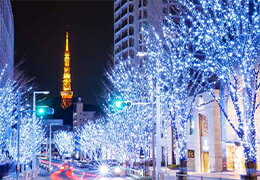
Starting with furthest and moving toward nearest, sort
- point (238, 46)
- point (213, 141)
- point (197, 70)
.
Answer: point (213, 141)
point (197, 70)
point (238, 46)

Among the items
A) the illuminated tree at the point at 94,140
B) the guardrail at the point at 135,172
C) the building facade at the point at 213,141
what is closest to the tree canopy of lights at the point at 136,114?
the guardrail at the point at 135,172

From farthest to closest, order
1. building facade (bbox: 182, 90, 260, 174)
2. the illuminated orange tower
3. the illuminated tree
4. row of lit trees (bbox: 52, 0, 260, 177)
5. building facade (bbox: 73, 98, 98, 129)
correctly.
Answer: the illuminated orange tower < building facade (bbox: 73, 98, 98, 129) < the illuminated tree < building facade (bbox: 182, 90, 260, 174) < row of lit trees (bbox: 52, 0, 260, 177)

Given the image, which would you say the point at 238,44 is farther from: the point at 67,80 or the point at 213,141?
the point at 67,80

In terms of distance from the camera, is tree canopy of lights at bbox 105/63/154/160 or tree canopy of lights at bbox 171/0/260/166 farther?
tree canopy of lights at bbox 105/63/154/160

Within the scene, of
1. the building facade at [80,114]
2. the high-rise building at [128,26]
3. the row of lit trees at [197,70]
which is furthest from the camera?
the building facade at [80,114]

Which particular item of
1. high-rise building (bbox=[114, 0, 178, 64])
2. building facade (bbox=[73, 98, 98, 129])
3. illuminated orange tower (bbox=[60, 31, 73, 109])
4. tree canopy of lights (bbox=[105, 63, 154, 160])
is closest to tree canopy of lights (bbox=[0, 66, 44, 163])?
tree canopy of lights (bbox=[105, 63, 154, 160])

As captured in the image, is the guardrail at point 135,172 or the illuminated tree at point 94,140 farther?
the illuminated tree at point 94,140

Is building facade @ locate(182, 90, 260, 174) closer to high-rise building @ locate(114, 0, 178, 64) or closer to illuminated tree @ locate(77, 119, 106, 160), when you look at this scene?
illuminated tree @ locate(77, 119, 106, 160)

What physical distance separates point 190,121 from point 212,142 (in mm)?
5753

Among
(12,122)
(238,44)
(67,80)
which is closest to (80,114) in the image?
(67,80)

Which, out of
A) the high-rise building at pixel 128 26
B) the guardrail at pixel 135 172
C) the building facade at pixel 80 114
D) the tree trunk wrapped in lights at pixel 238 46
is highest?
the high-rise building at pixel 128 26

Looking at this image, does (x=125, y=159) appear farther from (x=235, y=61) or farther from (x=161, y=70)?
A: (x=235, y=61)

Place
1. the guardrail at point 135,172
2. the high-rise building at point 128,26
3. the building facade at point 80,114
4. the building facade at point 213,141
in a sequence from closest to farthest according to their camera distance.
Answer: the building facade at point 213,141
the guardrail at point 135,172
the high-rise building at point 128,26
the building facade at point 80,114

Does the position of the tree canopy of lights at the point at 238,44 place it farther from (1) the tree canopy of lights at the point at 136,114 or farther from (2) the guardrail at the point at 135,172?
(2) the guardrail at the point at 135,172
